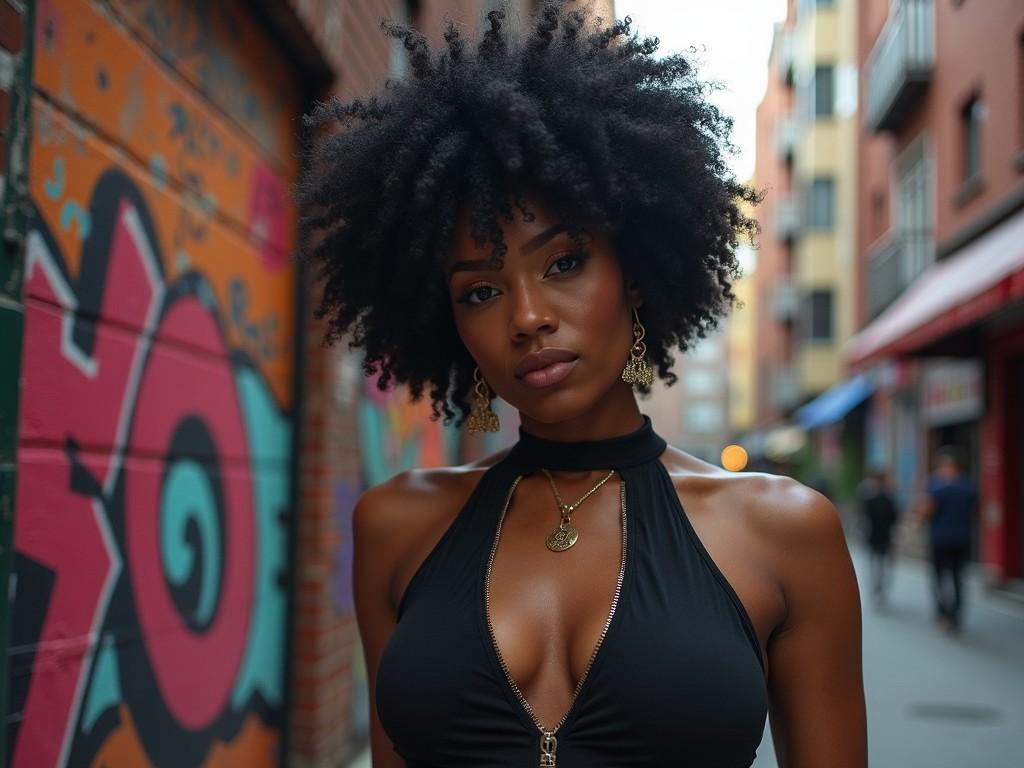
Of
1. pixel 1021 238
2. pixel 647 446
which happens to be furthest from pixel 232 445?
pixel 1021 238

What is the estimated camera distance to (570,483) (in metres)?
2.23

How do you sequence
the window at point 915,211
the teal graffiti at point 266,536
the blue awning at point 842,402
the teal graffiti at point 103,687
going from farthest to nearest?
the blue awning at point 842,402 < the window at point 915,211 < the teal graffiti at point 266,536 < the teal graffiti at point 103,687

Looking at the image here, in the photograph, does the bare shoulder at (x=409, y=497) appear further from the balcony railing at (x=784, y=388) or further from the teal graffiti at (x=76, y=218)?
the balcony railing at (x=784, y=388)

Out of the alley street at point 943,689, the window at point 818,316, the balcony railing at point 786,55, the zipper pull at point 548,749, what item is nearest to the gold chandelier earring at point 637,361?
the zipper pull at point 548,749

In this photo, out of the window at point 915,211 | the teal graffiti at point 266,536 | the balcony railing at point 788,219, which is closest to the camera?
the teal graffiti at point 266,536

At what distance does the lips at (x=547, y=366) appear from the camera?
2002 millimetres

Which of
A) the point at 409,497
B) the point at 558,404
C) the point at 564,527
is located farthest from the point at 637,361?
the point at 409,497

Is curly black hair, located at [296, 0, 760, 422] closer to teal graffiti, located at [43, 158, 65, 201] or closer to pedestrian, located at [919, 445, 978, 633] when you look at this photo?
teal graffiti, located at [43, 158, 65, 201]

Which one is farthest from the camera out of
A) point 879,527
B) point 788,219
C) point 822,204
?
point 788,219

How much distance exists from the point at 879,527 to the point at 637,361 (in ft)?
37.6

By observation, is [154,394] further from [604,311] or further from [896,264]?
[896,264]

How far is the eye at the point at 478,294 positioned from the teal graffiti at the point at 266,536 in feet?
7.21

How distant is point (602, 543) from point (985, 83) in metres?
13.8

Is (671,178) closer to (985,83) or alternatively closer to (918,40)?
(985,83)
